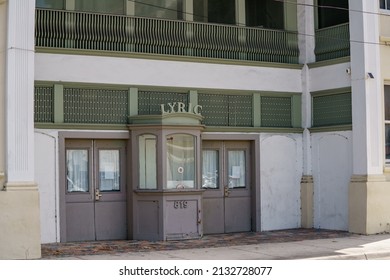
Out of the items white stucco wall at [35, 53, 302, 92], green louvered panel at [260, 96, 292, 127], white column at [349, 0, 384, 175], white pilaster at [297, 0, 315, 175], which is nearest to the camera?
white stucco wall at [35, 53, 302, 92]

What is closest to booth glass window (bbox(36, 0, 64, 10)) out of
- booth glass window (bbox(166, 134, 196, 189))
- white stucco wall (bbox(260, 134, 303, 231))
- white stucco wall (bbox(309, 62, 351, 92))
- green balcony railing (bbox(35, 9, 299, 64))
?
green balcony railing (bbox(35, 9, 299, 64))

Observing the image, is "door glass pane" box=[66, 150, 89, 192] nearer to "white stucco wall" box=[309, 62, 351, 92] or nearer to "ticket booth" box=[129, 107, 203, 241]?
"ticket booth" box=[129, 107, 203, 241]

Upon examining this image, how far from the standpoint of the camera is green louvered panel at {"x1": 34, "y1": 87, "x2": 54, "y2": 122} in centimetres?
1642

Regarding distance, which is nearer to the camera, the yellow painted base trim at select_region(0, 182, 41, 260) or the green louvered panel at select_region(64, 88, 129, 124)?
the yellow painted base trim at select_region(0, 182, 41, 260)

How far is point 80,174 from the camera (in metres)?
17.1

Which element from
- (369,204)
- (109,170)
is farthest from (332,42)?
(109,170)

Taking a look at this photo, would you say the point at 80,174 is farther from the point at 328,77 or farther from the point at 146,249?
the point at 328,77

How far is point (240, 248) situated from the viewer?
51.8 ft

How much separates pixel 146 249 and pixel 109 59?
464 cm

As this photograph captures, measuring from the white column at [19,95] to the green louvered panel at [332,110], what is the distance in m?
8.33

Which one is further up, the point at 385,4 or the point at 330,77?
the point at 385,4

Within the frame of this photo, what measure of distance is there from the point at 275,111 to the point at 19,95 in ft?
25.0

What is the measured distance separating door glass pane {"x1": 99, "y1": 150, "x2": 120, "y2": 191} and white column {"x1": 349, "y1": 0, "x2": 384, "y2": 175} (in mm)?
5973

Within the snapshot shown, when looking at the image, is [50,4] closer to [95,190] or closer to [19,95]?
[19,95]
